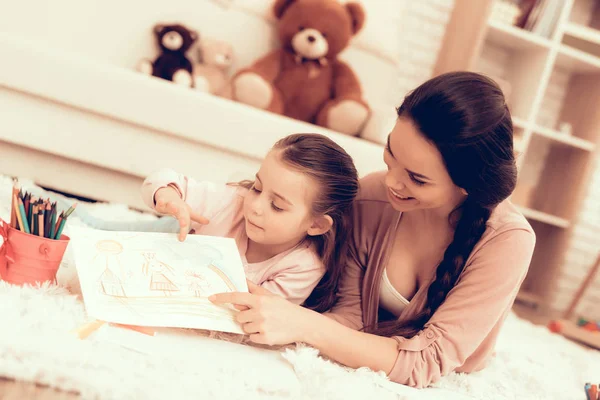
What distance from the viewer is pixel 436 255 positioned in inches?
37.8

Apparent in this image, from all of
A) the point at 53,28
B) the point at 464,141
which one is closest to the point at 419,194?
the point at 464,141

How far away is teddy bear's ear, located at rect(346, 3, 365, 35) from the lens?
1.98 m

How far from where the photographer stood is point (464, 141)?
0.77 meters

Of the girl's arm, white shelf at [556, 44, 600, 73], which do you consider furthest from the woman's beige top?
white shelf at [556, 44, 600, 73]

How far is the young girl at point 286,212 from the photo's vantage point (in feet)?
2.97

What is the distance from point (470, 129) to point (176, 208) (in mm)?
→ 481

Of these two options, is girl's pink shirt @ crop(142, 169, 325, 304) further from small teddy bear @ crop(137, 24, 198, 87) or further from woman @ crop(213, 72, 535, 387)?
small teddy bear @ crop(137, 24, 198, 87)

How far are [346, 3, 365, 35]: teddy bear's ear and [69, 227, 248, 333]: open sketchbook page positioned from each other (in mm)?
1394

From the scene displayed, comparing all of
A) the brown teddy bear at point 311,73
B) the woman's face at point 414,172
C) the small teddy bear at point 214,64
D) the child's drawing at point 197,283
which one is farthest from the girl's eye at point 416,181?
the small teddy bear at point 214,64

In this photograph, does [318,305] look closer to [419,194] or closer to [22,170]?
[419,194]

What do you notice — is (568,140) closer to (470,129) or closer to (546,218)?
(546,218)

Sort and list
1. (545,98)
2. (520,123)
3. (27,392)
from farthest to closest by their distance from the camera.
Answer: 1. (545,98)
2. (520,123)
3. (27,392)

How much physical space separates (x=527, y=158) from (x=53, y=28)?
7.18ft

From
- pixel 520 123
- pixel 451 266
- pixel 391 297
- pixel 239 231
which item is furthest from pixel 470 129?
pixel 520 123
